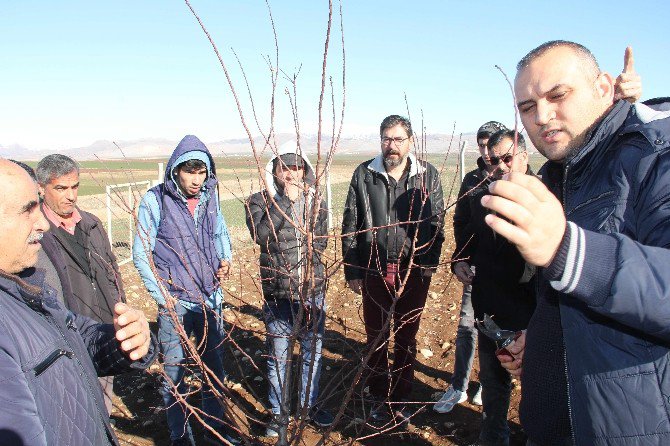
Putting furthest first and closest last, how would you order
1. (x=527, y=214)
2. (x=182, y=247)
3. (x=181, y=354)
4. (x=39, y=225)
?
(x=181, y=354) → (x=182, y=247) → (x=39, y=225) → (x=527, y=214)

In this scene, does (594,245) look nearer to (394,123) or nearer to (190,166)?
(394,123)

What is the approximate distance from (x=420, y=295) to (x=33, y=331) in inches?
113

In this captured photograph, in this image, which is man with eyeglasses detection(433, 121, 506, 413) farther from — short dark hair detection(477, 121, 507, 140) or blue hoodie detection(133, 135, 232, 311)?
blue hoodie detection(133, 135, 232, 311)

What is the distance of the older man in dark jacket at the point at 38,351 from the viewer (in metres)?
1.24

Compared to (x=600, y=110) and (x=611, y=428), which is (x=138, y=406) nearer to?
(x=611, y=428)

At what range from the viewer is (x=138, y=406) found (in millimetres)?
4219

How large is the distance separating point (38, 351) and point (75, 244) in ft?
5.89

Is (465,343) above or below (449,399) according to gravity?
above

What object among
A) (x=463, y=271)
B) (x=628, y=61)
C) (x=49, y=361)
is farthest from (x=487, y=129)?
(x=49, y=361)

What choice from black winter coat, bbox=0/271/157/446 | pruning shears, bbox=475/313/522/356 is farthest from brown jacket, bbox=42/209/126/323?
pruning shears, bbox=475/313/522/356

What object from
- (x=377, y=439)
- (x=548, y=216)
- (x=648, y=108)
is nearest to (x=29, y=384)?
(x=548, y=216)

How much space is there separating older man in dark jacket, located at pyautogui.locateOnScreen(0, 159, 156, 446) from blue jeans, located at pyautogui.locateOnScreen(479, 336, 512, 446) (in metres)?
2.16

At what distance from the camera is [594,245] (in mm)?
1004

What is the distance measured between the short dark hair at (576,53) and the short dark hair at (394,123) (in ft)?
6.51
